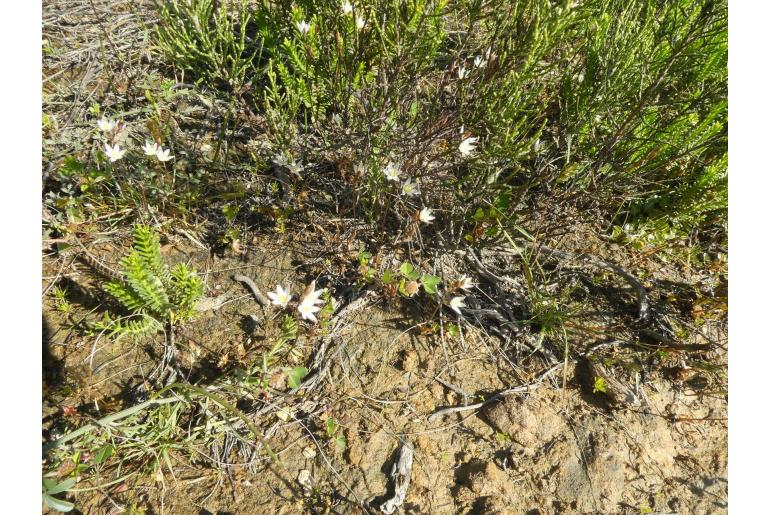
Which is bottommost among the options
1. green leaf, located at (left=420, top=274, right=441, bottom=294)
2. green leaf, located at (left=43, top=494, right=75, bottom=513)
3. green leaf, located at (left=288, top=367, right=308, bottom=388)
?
green leaf, located at (left=43, top=494, right=75, bottom=513)

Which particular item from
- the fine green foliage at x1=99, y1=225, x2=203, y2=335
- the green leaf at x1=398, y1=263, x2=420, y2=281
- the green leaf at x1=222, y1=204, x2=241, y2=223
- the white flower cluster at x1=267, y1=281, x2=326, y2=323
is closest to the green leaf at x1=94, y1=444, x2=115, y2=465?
the fine green foliage at x1=99, y1=225, x2=203, y2=335

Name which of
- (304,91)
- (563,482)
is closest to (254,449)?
(563,482)

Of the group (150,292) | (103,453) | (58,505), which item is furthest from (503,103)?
(58,505)

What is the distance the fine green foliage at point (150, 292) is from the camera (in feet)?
6.15

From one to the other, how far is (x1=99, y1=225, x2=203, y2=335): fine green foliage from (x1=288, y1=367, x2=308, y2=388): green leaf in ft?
1.86

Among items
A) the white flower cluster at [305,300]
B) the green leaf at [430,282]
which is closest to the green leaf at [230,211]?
the white flower cluster at [305,300]

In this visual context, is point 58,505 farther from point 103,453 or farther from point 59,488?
point 103,453

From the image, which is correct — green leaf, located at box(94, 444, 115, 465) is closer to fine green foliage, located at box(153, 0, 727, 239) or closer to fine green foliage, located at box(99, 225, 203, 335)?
fine green foliage, located at box(99, 225, 203, 335)

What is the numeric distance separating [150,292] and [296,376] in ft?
2.37

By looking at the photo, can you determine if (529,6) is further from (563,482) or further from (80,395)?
(80,395)

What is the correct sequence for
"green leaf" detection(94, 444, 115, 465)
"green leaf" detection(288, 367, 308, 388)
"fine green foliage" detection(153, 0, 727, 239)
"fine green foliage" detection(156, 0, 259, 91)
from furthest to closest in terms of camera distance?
1. "fine green foliage" detection(156, 0, 259, 91)
2. "fine green foliage" detection(153, 0, 727, 239)
3. "green leaf" detection(288, 367, 308, 388)
4. "green leaf" detection(94, 444, 115, 465)

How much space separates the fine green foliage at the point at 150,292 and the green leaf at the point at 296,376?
22.3 inches

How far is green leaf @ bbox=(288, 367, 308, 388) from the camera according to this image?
2.01 metres

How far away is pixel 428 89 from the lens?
2.61 m
